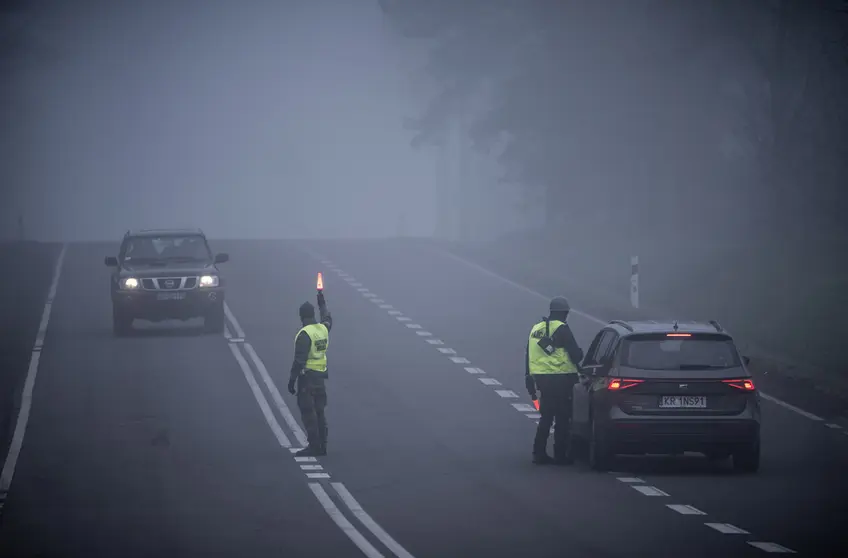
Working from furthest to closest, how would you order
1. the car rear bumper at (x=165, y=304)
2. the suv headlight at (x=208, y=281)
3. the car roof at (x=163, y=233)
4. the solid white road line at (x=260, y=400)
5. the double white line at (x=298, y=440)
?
the car roof at (x=163, y=233) → the suv headlight at (x=208, y=281) → the car rear bumper at (x=165, y=304) → the solid white road line at (x=260, y=400) → the double white line at (x=298, y=440)

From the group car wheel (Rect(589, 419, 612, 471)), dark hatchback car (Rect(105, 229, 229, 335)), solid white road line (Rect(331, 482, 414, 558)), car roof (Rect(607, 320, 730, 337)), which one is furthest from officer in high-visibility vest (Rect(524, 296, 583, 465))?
dark hatchback car (Rect(105, 229, 229, 335))

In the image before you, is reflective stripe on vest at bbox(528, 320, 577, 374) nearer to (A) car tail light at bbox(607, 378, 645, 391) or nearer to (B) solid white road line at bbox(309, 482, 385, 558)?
(A) car tail light at bbox(607, 378, 645, 391)

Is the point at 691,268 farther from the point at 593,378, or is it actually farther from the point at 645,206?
the point at 593,378

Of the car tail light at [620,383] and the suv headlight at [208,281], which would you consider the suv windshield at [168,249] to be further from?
the car tail light at [620,383]

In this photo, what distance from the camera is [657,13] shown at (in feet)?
187

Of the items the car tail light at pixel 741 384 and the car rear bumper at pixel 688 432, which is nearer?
the car rear bumper at pixel 688 432

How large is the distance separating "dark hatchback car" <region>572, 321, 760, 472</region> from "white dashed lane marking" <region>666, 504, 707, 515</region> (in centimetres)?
168

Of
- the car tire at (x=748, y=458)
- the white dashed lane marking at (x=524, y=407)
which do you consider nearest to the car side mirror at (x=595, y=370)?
the car tire at (x=748, y=458)

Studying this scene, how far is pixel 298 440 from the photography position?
2103 centimetres

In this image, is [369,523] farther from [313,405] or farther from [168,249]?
[168,249]

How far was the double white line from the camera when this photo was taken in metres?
13.9

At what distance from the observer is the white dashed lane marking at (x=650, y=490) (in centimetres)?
1645

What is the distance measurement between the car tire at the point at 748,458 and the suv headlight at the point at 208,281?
16.7 m

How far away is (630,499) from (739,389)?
6.81ft
